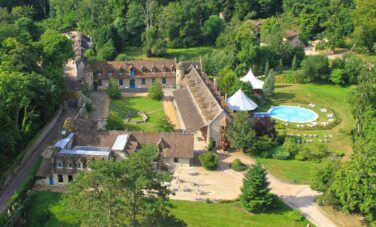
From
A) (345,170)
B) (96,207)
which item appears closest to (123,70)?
(345,170)

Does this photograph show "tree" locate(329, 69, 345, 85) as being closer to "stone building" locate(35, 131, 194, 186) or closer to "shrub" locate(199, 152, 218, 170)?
"shrub" locate(199, 152, 218, 170)

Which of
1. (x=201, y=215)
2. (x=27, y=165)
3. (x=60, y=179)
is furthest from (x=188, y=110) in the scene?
(x=27, y=165)

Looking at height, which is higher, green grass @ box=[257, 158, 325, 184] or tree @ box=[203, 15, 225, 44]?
tree @ box=[203, 15, 225, 44]

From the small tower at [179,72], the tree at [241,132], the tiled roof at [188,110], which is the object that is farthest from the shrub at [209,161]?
the small tower at [179,72]

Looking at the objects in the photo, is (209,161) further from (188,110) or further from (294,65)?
(294,65)

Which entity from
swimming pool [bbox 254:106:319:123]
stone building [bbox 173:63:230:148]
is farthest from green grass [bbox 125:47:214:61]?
swimming pool [bbox 254:106:319:123]

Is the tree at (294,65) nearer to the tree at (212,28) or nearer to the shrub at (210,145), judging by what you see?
Result: the tree at (212,28)
